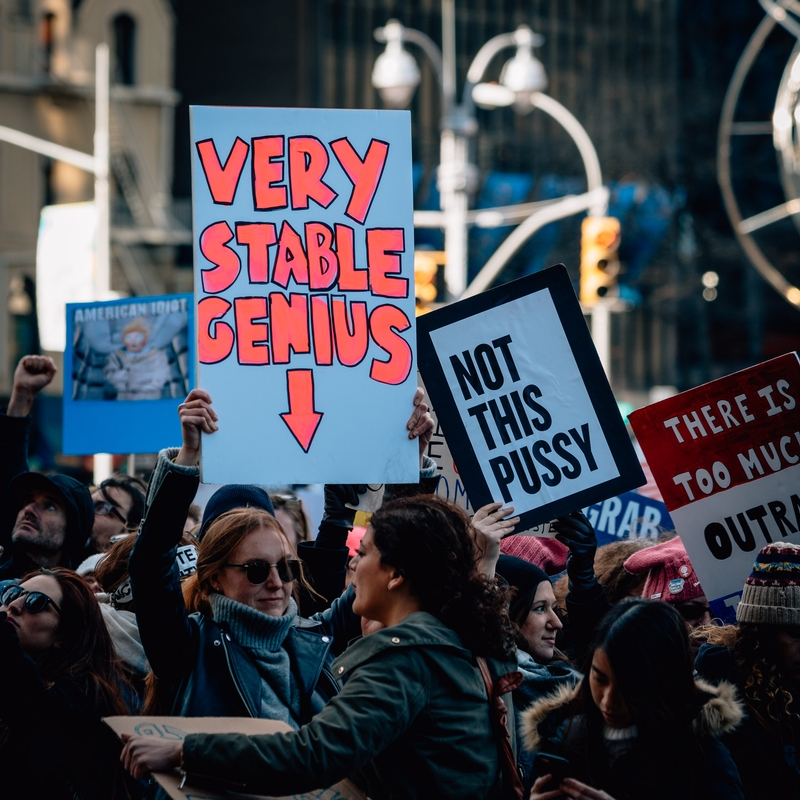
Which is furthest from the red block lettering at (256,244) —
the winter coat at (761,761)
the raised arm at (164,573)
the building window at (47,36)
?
the building window at (47,36)

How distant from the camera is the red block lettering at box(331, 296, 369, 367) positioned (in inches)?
150

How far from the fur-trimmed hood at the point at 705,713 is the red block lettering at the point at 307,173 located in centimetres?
164

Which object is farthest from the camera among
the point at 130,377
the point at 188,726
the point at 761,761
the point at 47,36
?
the point at 47,36

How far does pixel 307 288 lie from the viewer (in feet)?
12.6

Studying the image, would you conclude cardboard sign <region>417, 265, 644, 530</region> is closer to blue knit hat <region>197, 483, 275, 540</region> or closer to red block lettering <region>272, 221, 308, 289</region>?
red block lettering <region>272, 221, 308, 289</region>

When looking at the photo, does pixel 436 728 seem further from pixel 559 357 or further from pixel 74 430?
pixel 74 430

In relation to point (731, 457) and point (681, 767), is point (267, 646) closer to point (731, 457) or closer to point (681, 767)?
point (681, 767)

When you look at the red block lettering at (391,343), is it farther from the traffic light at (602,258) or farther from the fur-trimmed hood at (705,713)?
the traffic light at (602,258)

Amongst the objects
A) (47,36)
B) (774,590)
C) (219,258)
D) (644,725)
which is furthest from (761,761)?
(47,36)

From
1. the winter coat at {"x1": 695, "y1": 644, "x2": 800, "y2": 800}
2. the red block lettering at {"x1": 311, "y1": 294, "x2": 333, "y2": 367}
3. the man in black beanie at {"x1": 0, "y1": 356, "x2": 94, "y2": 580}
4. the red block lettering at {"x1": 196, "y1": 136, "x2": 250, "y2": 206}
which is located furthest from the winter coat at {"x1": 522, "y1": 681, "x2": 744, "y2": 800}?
the man in black beanie at {"x1": 0, "y1": 356, "x2": 94, "y2": 580}

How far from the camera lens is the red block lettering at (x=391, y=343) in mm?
3809

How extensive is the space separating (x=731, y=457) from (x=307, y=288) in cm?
174

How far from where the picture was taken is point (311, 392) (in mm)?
3783

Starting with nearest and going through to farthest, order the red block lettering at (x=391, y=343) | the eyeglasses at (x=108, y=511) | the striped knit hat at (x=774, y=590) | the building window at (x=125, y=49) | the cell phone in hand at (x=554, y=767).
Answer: the cell phone in hand at (x=554, y=767) < the striped knit hat at (x=774, y=590) < the red block lettering at (x=391, y=343) < the eyeglasses at (x=108, y=511) < the building window at (x=125, y=49)
